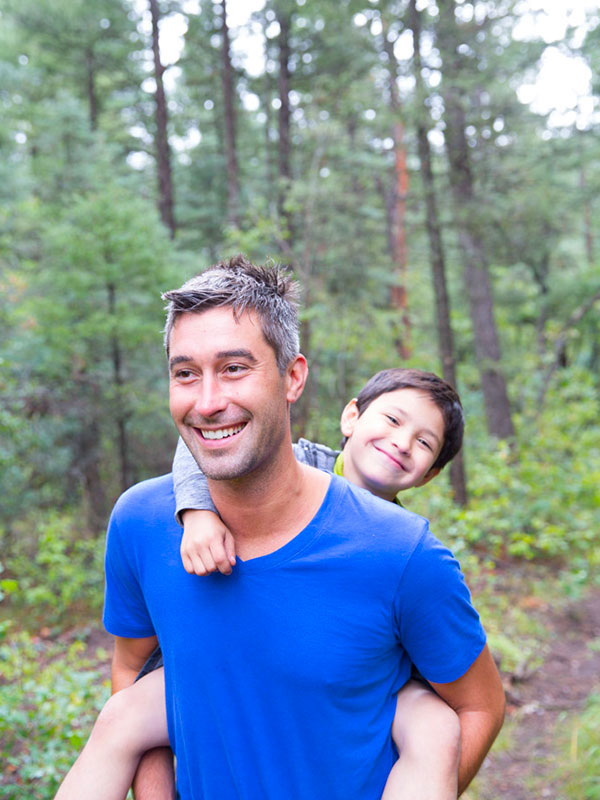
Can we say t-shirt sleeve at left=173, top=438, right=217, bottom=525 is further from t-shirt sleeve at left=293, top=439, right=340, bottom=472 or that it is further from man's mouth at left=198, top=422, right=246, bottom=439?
t-shirt sleeve at left=293, top=439, right=340, bottom=472

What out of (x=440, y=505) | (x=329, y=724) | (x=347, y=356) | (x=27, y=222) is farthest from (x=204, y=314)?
(x=27, y=222)

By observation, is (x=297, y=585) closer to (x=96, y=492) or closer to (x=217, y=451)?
(x=217, y=451)

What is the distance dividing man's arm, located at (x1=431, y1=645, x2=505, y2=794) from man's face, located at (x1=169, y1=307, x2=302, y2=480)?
2.33 ft

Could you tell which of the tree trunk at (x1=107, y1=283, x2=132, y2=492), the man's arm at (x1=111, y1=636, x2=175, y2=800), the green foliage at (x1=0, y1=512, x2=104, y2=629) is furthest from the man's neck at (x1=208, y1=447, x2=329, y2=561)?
the tree trunk at (x1=107, y1=283, x2=132, y2=492)

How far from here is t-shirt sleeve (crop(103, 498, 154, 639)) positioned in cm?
171

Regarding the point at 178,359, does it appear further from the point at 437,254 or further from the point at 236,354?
the point at 437,254

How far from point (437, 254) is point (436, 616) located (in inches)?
322

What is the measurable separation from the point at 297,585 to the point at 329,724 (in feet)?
1.02

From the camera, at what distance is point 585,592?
27.9 feet

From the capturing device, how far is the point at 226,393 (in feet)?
4.97

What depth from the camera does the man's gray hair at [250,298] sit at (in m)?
1.53

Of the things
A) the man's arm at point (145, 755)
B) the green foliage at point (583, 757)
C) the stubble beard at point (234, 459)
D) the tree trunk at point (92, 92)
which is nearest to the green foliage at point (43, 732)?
the man's arm at point (145, 755)

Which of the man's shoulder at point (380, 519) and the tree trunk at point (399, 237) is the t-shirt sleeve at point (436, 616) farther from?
the tree trunk at point (399, 237)

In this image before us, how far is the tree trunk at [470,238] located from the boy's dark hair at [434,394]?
7.07 metres
